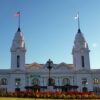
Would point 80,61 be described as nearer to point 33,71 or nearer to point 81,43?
point 81,43

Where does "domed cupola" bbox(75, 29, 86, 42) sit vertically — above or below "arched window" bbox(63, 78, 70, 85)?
above

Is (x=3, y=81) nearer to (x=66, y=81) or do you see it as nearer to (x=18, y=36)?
(x=18, y=36)

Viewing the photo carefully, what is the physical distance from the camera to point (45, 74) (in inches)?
2842

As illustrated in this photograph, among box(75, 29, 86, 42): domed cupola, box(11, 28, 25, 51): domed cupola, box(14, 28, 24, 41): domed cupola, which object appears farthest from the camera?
box(75, 29, 86, 42): domed cupola

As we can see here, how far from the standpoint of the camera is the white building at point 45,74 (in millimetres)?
71250

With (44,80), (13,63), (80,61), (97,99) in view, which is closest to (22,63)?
(13,63)

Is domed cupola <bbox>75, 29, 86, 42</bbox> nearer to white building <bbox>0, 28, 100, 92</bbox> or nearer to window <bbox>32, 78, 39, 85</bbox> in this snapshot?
white building <bbox>0, 28, 100, 92</bbox>

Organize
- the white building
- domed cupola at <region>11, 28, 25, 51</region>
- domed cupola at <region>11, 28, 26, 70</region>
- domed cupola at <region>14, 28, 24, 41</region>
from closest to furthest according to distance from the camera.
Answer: the white building, domed cupola at <region>11, 28, 26, 70</region>, domed cupola at <region>11, 28, 25, 51</region>, domed cupola at <region>14, 28, 24, 41</region>

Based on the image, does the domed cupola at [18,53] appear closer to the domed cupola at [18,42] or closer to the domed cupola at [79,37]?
the domed cupola at [18,42]

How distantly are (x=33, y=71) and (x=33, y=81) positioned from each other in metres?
3.34

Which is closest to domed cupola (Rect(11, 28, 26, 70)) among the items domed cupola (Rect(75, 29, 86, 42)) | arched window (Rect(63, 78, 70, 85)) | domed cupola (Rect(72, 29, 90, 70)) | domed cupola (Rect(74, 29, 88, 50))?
arched window (Rect(63, 78, 70, 85))

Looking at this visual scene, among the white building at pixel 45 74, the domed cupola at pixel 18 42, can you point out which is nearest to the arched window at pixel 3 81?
the white building at pixel 45 74

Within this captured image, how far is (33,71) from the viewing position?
73125 millimetres

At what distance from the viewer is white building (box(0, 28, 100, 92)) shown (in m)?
71.2
